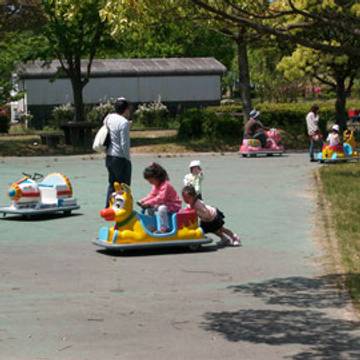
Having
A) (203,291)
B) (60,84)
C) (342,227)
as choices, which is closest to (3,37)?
(60,84)

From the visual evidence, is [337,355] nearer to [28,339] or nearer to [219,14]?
[28,339]

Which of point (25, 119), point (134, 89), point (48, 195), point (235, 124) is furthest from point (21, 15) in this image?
point (134, 89)

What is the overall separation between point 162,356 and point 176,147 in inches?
1112

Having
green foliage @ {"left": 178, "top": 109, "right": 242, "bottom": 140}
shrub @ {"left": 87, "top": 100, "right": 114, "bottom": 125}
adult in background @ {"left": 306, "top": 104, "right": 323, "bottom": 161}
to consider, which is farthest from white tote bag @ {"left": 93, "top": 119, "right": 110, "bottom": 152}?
shrub @ {"left": 87, "top": 100, "right": 114, "bottom": 125}

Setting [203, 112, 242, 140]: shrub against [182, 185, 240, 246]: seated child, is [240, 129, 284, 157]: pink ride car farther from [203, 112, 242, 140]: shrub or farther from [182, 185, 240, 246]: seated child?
[182, 185, 240, 246]: seated child

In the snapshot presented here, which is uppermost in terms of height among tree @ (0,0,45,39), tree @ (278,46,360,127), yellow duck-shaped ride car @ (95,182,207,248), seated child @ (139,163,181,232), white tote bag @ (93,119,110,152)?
tree @ (0,0,45,39)

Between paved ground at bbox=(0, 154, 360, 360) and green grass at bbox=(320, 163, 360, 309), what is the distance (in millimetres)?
298

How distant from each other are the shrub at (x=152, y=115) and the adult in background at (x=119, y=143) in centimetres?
3729

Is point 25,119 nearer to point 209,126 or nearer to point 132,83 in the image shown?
point 132,83

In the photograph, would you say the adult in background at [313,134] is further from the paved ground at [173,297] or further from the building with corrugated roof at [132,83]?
the building with corrugated roof at [132,83]

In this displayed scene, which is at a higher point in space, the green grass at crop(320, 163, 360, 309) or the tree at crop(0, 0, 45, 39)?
the tree at crop(0, 0, 45, 39)

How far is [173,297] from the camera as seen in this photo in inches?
404

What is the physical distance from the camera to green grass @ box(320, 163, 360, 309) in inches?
448

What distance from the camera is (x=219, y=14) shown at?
988cm
